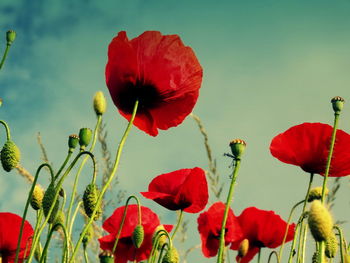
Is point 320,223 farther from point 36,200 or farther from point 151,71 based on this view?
point 36,200

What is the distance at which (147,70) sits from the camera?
4.15 feet

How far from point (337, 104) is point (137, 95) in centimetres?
46

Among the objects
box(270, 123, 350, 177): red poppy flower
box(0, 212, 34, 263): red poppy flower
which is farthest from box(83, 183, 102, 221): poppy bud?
box(270, 123, 350, 177): red poppy flower

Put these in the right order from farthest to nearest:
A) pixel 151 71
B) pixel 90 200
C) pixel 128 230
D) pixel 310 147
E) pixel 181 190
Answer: pixel 128 230
pixel 181 190
pixel 310 147
pixel 151 71
pixel 90 200

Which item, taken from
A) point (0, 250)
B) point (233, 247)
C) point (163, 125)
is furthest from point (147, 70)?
point (233, 247)

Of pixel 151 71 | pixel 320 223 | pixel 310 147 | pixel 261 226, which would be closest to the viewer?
pixel 320 223

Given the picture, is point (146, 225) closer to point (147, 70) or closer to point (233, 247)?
point (233, 247)

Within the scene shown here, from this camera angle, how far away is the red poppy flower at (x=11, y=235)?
4.80 feet

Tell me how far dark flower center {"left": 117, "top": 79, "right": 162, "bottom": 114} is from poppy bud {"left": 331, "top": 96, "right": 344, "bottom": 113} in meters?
0.40

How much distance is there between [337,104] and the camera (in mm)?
1232

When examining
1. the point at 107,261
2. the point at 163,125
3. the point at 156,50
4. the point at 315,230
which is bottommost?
the point at 107,261

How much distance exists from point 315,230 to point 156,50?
1.88 ft

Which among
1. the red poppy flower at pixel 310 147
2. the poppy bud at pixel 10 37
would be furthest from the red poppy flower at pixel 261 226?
the poppy bud at pixel 10 37

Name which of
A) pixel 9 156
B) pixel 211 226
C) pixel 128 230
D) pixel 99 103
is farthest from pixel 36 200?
pixel 211 226
